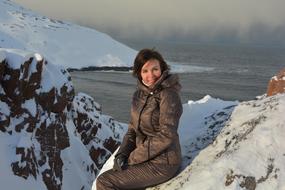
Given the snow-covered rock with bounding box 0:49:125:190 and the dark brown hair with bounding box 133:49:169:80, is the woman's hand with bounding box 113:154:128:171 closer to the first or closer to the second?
the dark brown hair with bounding box 133:49:169:80

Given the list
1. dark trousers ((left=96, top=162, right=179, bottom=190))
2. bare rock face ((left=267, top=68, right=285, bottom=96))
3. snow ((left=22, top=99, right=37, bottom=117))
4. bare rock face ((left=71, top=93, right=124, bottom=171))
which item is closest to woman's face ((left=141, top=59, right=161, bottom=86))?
dark trousers ((left=96, top=162, right=179, bottom=190))

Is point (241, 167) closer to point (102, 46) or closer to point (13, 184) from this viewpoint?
point (13, 184)

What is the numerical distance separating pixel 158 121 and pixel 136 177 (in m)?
0.70

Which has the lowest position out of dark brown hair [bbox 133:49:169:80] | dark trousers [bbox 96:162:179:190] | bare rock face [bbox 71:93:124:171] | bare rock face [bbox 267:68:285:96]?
bare rock face [bbox 71:93:124:171]

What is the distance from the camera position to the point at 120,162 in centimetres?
605

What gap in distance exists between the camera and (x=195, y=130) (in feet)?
24.7

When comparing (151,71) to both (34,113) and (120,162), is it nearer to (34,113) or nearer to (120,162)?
(120,162)

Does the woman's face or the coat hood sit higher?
the woman's face

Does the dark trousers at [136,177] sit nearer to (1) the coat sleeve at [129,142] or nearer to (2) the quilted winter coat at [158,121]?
(2) the quilted winter coat at [158,121]

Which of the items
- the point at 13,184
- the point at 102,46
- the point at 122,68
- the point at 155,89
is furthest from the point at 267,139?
the point at 102,46

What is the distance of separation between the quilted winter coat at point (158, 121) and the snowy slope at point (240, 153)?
0.39 metres

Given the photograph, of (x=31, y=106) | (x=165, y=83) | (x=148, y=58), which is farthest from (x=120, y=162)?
(x=31, y=106)

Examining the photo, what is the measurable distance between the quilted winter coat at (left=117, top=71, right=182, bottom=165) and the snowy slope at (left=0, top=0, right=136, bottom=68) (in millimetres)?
101988

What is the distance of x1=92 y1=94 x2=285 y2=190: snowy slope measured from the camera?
5352 millimetres
